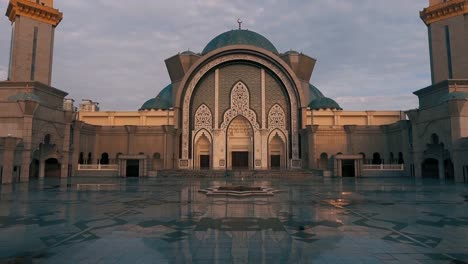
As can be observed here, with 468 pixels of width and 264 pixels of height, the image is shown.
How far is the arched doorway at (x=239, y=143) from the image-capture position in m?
32.3

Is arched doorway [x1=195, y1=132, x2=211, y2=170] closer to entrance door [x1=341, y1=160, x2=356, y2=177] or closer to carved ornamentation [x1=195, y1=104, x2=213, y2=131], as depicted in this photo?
carved ornamentation [x1=195, y1=104, x2=213, y2=131]

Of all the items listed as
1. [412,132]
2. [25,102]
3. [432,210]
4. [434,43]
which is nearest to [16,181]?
[25,102]

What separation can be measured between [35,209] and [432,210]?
402 inches

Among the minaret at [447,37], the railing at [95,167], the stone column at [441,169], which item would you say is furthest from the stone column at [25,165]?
the minaret at [447,37]

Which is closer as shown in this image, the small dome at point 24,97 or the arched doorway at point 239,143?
the small dome at point 24,97

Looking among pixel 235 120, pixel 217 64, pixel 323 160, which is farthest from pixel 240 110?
pixel 323 160

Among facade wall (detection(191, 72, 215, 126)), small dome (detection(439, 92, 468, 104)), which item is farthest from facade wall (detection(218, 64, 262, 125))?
small dome (detection(439, 92, 468, 104))

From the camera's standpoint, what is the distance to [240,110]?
31.6 metres

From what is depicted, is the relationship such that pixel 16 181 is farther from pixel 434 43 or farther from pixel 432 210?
pixel 434 43

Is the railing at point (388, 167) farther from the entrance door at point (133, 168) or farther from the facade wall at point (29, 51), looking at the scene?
the facade wall at point (29, 51)

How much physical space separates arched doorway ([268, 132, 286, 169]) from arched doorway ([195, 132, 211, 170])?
6250mm

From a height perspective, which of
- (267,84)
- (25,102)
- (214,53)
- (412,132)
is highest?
(214,53)

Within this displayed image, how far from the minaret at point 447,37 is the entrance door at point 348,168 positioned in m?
8.97

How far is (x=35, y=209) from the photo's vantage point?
821cm
